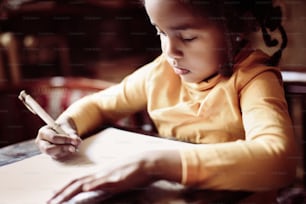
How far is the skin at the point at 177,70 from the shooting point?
0.49 metres

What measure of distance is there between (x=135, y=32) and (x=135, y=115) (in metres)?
1.89

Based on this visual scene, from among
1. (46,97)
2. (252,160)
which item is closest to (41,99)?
(46,97)

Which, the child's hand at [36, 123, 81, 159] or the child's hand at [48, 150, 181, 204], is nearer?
the child's hand at [48, 150, 181, 204]

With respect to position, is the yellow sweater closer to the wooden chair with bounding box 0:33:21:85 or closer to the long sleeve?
the long sleeve

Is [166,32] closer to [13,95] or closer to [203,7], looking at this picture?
[203,7]

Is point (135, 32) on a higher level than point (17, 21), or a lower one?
lower

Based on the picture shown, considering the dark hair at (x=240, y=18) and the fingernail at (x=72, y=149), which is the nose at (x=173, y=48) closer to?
the dark hair at (x=240, y=18)

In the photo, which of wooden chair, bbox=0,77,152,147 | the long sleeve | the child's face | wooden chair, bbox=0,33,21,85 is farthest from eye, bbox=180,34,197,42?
wooden chair, bbox=0,33,21,85

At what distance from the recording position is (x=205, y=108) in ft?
2.14

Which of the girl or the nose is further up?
the nose

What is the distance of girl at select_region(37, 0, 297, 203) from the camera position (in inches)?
19.4

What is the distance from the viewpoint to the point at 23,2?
1.92 meters

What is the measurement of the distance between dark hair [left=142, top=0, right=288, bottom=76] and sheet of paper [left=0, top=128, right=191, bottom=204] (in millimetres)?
157

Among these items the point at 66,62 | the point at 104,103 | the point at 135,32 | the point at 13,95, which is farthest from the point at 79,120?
the point at 135,32
